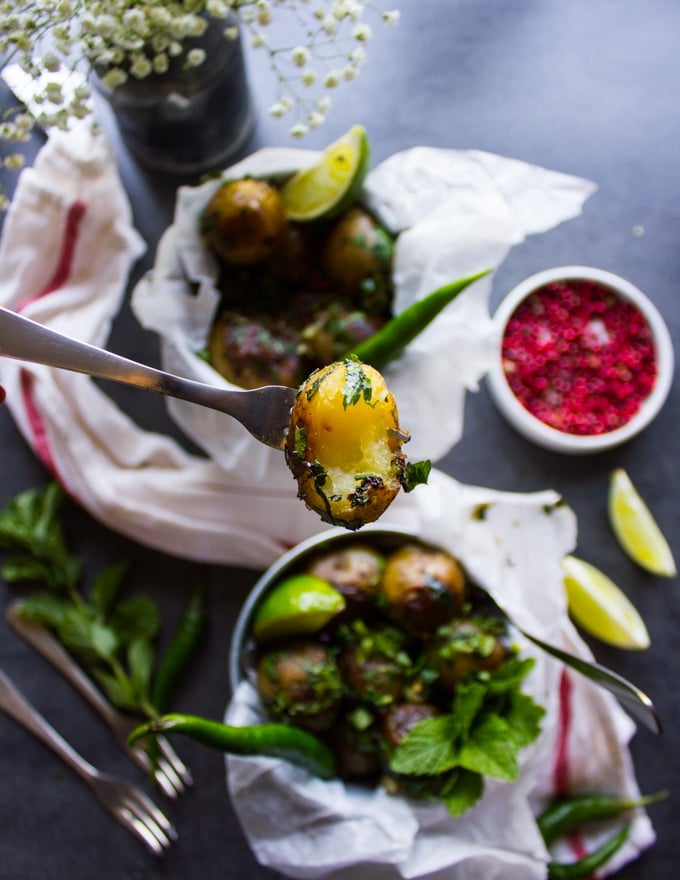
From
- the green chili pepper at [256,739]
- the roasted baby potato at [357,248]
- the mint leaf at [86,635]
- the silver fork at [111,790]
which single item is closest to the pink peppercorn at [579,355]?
the roasted baby potato at [357,248]

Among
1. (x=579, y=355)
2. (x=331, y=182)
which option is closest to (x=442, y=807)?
(x=579, y=355)

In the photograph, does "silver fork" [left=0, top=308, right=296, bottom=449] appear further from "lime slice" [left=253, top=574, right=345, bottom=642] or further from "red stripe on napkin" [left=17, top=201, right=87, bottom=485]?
"red stripe on napkin" [left=17, top=201, right=87, bottom=485]

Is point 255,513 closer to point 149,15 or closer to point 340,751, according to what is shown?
point 340,751

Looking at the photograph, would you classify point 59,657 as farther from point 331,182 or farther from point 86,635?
point 331,182

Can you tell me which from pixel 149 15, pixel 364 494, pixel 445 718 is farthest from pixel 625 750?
pixel 149 15

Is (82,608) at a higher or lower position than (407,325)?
lower

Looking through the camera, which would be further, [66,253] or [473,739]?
[66,253]

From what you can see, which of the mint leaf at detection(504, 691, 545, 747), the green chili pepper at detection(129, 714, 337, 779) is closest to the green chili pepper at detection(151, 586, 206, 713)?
the green chili pepper at detection(129, 714, 337, 779)

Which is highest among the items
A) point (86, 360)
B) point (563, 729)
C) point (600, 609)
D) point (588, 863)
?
point (86, 360)
